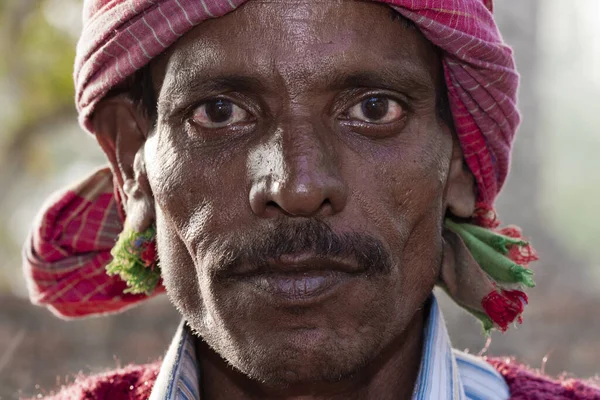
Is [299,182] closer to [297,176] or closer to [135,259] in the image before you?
[297,176]

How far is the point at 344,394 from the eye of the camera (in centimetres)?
261

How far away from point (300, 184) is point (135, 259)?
0.90m

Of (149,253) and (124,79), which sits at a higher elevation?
(124,79)

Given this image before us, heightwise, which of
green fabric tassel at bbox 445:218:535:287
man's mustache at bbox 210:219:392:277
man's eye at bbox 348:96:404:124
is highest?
man's eye at bbox 348:96:404:124

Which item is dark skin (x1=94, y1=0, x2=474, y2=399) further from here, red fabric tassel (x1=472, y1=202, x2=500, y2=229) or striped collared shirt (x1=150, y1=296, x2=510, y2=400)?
red fabric tassel (x1=472, y1=202, x2=500, y2=229)

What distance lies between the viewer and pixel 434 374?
8.32 feet

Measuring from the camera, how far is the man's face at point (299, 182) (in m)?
2.23

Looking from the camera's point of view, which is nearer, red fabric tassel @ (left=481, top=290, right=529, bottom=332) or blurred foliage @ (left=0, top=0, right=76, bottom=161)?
red fabric tassel @ (left=481, top=290, right=529, bottom=332)

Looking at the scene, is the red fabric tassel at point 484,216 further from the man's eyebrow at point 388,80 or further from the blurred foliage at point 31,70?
the blurred foliage at point 31,70

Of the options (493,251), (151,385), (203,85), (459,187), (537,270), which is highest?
(203,85)

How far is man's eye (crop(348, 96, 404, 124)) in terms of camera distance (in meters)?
2.41

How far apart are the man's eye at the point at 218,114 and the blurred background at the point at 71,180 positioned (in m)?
1.73

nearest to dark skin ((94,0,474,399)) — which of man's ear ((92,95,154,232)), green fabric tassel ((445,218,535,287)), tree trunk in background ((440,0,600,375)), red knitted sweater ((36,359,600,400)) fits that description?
man's ear ((92,95,154,232))

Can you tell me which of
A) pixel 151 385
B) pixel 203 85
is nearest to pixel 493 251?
pixel 203 85
